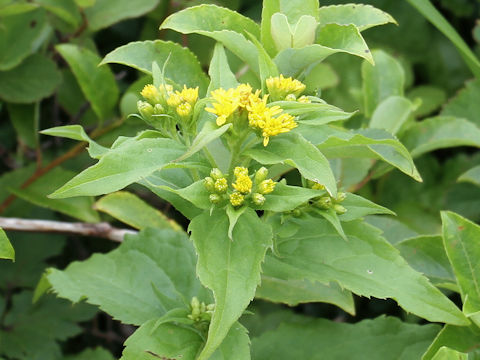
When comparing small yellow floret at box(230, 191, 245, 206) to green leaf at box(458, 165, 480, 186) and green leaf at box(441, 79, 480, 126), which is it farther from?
green leaf at box(441, 79, 480, 126)

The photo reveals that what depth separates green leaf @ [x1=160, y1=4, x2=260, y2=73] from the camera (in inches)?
55.0

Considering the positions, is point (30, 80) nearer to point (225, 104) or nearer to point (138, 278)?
point (138, 278)

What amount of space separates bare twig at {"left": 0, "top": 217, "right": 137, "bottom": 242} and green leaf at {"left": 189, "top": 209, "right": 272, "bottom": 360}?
0.70 metres

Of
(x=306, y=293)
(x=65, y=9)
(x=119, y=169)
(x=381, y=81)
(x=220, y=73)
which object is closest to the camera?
(x=119, y=169)

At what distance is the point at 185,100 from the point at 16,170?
3.88 feet

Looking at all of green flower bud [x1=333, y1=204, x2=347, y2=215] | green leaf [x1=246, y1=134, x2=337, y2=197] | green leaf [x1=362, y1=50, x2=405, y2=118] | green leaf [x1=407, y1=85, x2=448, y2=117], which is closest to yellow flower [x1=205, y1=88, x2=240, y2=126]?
green leaf [x1=246, y1=134, x2=337, y2=197]

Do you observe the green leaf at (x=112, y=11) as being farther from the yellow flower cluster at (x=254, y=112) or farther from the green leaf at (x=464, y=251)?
the green leaf at (x=464, y=251)

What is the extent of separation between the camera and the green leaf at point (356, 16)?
1.48 m

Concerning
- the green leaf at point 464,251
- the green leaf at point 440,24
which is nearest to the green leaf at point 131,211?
the green leaf at point 464,251

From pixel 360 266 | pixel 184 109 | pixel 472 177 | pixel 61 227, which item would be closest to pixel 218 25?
pixel 184 109

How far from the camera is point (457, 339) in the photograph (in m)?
1.55

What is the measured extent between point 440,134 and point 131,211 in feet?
3.51

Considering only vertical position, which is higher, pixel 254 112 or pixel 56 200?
pixel 254 112

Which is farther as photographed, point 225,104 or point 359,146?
point 359,146
